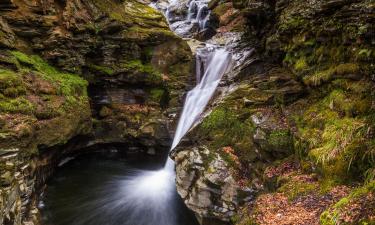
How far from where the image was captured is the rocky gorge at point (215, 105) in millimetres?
6672

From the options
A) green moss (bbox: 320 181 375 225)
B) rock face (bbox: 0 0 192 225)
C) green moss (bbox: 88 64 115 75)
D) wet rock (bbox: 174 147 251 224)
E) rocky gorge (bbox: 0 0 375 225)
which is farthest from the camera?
green moss (bbox: 88 64 115 75)

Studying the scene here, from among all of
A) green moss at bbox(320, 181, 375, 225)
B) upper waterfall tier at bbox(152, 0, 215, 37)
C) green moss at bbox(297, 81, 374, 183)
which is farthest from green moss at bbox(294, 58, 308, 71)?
upper waterfall tier at bbox(152, 0, 215, 37)

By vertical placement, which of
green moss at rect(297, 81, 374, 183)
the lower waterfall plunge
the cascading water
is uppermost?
the cascading water

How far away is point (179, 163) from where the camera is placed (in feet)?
31.2

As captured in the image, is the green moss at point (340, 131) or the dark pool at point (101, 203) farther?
the dark pool at point (101, 203)

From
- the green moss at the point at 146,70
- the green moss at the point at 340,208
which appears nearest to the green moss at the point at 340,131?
the green moss at the point at 340,208

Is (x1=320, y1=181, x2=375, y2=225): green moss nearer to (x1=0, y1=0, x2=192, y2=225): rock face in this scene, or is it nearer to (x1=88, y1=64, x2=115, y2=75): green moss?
(x1=0, y1=0, x2=192, y2=225): rock face

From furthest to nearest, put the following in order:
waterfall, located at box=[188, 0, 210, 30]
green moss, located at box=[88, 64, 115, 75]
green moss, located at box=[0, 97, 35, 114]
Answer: waterfall, located at box=[188, 0, 210, 30]
green moss, located at box=[88, 64, 115, 75]
green moss, located at box=[0, 97, 35, 114]

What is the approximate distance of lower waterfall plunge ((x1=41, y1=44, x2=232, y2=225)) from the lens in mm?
9422

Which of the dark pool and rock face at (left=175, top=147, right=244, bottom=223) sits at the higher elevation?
rock face at (left=175, top=147, right=244, bottom=223)

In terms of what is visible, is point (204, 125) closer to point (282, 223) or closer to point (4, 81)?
point (282, 223)

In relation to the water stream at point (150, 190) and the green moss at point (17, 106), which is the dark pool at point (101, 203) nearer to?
the water stream at point (150, 190)

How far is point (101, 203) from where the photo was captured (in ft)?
33.3

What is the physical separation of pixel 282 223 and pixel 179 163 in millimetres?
4216
